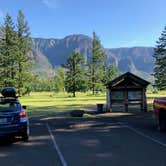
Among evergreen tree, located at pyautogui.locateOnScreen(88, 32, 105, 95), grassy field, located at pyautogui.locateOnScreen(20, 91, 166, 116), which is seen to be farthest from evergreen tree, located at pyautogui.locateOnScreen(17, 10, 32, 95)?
evergreen tree, located at pyautogui.locateOnScreen(88, 32, 105, 95)

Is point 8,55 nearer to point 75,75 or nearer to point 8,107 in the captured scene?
point 75,75

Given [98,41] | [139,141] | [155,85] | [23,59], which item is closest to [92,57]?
[98,41]

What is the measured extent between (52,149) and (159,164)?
356cm

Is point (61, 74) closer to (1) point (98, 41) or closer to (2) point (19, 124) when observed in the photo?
(1) point (98, 41)

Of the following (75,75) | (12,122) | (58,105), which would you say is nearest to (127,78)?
(58,105)

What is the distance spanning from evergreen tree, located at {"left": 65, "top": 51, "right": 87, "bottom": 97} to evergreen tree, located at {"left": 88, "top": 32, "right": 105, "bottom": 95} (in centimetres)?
313

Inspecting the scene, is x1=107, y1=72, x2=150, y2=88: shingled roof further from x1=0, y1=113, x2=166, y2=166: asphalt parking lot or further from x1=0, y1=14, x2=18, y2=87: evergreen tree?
x1=0, y1=14, x2=18, y2=87: evergreen tree

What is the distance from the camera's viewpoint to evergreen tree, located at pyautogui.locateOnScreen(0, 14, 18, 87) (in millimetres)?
61188

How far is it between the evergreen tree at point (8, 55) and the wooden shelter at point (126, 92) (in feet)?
129

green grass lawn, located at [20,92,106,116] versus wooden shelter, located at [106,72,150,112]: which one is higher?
wooden shelter, located at [106,72,150,112]

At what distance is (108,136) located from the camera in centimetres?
1190

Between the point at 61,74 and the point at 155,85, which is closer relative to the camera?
the point at 155,85

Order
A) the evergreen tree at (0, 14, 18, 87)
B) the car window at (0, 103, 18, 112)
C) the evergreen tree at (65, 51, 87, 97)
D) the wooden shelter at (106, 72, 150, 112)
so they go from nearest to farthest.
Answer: the car window at (0, 103, 18, 112) → the wooden shelter at (106, 72, 150, 112) → the evergreen tree at (0, 14, 18, 87) → the evergreen tree at (65, 51, 87, 97)

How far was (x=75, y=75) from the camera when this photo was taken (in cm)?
7338
